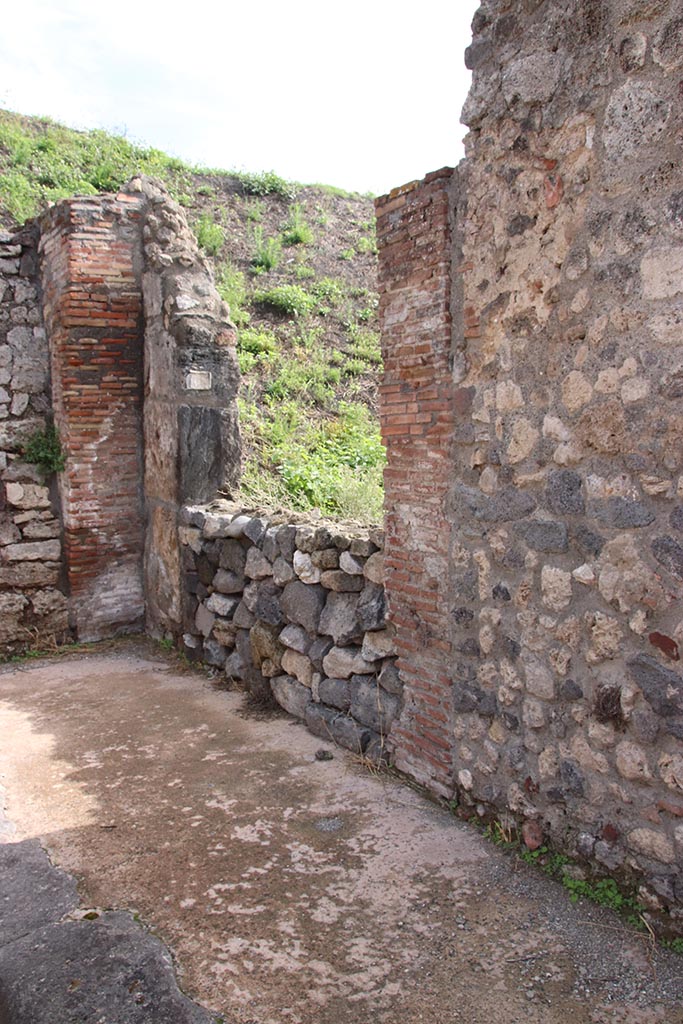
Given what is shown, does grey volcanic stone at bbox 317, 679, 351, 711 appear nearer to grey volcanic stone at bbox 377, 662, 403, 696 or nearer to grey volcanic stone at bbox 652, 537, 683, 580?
grey volcanic stone at bbox 377, 662, 403, 696

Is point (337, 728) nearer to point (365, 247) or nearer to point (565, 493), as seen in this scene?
point (565, 493)

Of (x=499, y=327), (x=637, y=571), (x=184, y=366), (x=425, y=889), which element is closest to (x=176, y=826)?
(x=425, y=889)

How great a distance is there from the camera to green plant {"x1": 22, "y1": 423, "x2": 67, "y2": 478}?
21.7ft

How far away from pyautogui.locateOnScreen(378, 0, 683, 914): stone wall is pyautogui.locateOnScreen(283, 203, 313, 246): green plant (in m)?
9.19

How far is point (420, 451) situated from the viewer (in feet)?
12.5

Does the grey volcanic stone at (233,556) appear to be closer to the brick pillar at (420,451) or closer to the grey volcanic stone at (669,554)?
the brick pillar at (420,451)

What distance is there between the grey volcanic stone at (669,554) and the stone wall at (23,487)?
5.18 metres

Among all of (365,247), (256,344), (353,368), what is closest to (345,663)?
(353,368)

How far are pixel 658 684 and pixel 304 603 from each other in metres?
2.46

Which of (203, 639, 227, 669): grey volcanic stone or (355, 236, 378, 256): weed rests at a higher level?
(355, 236, 378, 256): weed

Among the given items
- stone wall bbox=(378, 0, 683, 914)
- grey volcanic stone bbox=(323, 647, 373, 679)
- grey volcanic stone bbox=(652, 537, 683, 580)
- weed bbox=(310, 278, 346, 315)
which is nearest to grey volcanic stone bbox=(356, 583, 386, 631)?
grey volcanic stone bbox=(323, 647, 373, 679)

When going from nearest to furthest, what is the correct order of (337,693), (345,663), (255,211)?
(345,663)
(337,693)
(255,211)

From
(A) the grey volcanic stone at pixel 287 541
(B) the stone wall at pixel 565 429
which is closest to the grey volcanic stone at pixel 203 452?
(A) the grey volcanic stone at pixel 287 541

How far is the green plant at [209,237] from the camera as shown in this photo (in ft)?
37.8
